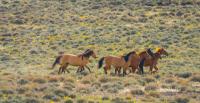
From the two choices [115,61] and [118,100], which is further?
[115,61]

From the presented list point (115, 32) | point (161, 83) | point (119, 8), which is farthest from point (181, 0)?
point (161, 83)

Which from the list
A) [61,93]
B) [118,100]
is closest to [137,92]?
[118,100]

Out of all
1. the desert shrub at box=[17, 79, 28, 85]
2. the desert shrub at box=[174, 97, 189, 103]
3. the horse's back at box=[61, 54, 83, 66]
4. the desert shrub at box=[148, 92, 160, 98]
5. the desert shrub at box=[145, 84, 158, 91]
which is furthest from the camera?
the horse's back at box=[61, 54, 83, 66]

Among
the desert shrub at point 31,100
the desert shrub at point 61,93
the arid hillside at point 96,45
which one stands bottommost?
the arid hillside at point 96,45

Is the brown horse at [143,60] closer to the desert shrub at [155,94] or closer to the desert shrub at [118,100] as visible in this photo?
the desert shrub at [155,94]

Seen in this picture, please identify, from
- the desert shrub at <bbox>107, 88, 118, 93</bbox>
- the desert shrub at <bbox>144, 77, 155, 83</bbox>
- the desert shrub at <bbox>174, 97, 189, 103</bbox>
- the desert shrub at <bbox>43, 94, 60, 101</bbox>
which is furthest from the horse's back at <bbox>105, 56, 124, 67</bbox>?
the desert shrub at <bbox>43, 94, 60, 101</bbox>

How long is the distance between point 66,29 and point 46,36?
4051 mm

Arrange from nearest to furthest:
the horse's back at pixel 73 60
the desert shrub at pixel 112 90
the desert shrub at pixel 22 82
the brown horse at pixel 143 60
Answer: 1. the desert shrub at pixel 112 90
2. the desert shrub at pixel 22 82
3. the brown horse at pixel 143 60
4. the horse's back at pixel 73 60

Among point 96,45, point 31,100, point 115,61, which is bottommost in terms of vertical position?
point 96,45

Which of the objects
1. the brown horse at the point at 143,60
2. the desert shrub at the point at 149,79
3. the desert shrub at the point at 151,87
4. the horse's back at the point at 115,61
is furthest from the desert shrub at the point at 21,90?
the brown horse at the point at 143,60

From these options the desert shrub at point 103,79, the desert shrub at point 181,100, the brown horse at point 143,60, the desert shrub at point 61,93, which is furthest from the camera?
the brown horse at point 143,60

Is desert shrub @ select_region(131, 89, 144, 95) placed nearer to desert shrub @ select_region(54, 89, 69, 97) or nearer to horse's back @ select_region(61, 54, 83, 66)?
desert shrub @ select_region(54, 89, 69, 97)

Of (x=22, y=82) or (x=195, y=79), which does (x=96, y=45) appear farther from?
(x=22, y=82)

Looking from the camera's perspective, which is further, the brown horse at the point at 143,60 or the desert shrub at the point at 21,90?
the brown horse at the point at 143,60
